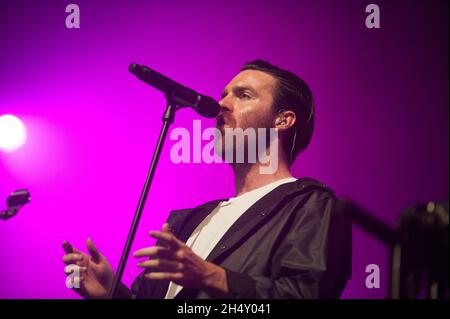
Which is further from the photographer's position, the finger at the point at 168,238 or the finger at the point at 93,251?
the finger at the point at 93,251

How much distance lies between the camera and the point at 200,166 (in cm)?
235

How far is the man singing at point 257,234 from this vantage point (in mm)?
1319

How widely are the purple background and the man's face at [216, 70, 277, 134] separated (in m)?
0.24

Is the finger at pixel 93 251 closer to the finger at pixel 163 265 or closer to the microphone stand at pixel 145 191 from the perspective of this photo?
the microphone stand at pixel 145 191

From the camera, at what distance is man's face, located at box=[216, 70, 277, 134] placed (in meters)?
2.06

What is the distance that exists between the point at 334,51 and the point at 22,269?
2.01 metres

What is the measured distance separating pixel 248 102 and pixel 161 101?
0.57 metres

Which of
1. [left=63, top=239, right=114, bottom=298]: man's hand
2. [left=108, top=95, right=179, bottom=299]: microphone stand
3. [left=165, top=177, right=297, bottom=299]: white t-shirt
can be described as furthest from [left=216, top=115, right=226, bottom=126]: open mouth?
[left=63, top=239, right=114, bottom=298]: man's hand

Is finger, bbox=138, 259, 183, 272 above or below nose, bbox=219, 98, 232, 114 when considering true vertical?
below

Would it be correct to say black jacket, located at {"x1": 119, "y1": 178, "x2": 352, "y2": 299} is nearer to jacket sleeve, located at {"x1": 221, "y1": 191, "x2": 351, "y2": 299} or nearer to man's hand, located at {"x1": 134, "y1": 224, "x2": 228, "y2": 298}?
jacket sleeve, located at {"x1": 221, "y1": 191, "x2": 351, "y2": 299}

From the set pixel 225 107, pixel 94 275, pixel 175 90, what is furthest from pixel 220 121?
pixel 94 275

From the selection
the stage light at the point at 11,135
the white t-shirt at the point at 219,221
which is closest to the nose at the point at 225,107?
the white t-shirt at the point at 219,221
